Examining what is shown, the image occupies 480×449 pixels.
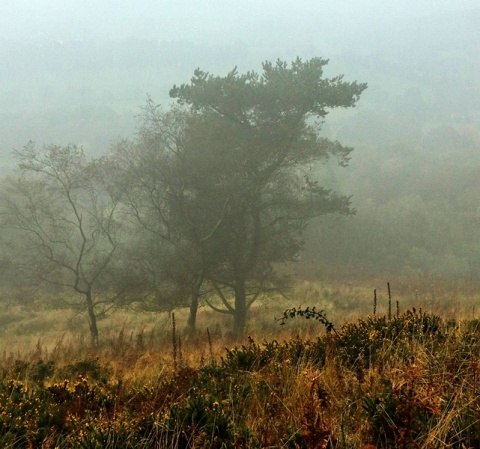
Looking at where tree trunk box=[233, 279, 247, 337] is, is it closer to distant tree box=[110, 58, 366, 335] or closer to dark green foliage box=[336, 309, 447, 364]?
distant tree box=[110, 58, 366, 335]

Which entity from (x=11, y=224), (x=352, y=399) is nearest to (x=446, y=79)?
(x=11, y=224)

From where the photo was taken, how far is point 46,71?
393 feet

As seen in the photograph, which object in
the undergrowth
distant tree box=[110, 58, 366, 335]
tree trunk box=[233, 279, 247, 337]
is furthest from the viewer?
tree trunk box=[233, 279, 247, 337]

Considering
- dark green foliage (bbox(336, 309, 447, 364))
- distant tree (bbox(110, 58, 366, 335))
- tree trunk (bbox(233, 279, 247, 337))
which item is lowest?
tree trunk (bbox(233, 279, 247, 337))

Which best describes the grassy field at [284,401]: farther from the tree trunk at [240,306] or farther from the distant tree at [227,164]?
the tree trunk at [240,306]

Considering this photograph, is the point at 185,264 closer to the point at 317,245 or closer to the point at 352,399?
the point at 352,399

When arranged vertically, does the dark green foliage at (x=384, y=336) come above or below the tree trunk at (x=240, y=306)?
above

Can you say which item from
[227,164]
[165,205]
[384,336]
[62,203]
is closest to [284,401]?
[384,336]

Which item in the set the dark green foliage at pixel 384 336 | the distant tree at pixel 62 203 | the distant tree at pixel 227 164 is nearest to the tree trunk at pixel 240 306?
the distant tree at pixel 227 164

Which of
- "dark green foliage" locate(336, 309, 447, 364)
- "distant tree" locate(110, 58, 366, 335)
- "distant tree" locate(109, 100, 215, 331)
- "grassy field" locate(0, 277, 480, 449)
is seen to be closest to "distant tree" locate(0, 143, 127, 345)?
"distant tree" locate(109, 100, 215, 331)

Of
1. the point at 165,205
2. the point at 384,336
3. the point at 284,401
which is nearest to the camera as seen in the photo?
the point at 284,401

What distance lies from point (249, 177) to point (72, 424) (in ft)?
45.3

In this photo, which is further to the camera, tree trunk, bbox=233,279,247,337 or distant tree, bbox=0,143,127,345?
tree trunk, bbox=233,279,247,337

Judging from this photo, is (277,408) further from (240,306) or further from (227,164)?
(240,306)
